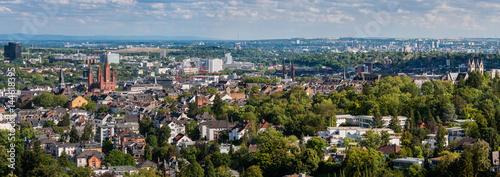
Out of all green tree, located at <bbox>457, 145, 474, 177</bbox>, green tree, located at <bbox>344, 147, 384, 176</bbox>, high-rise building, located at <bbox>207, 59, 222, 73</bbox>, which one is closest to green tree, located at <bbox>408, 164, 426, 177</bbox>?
green tree, located at <bbox>344, 147, 384, 176</bbox>

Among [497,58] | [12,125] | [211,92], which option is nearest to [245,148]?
[12,125]

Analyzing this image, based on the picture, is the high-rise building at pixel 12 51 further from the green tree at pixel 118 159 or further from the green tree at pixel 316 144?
the green tree at pixel 316 144

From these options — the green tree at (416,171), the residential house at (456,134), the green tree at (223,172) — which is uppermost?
the residential house at (456,134)

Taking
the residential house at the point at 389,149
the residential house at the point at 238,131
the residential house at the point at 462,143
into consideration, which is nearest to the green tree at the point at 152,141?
the residential house at the point at 238,131

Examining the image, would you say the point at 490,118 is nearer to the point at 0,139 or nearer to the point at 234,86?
the point at 0,139

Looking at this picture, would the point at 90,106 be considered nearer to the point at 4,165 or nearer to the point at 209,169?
the point at 4,165

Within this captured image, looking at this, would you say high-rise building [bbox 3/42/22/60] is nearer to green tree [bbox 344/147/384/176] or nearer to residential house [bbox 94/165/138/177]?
residential house [bbox 94/165/138/177]
